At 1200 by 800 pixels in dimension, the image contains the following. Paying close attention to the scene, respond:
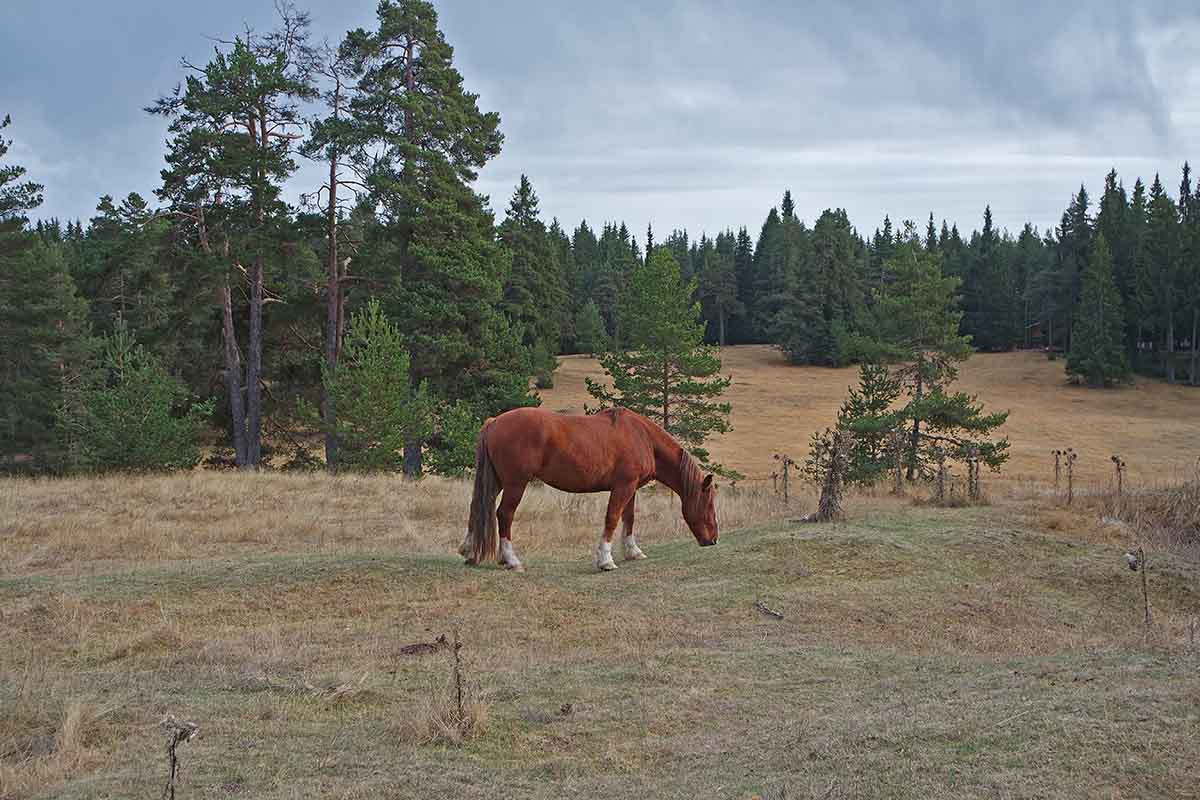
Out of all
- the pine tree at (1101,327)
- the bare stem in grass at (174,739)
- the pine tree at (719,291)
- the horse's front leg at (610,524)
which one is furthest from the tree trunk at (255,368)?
the pine tree at (719,291)

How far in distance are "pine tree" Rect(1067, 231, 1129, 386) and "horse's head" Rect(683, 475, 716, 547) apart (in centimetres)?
6132

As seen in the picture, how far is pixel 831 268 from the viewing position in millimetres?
78125

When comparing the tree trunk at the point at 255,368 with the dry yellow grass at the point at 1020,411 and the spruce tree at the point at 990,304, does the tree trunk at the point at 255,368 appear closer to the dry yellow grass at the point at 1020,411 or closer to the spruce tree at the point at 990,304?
the dry yellow grass at the point at 1020,411

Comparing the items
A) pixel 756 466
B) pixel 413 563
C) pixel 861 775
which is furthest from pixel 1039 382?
pixel 861 775

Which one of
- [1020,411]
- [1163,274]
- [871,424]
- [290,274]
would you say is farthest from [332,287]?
[1163,274]

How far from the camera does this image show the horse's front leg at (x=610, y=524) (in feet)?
39.5

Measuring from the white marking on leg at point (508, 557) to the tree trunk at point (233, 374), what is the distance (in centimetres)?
1989

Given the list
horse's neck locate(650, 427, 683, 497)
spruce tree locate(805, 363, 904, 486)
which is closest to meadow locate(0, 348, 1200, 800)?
horse's neck locate(650, 427, 683, 497)

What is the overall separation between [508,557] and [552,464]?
1353mm

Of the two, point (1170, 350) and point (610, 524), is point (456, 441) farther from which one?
point (1170, 350)

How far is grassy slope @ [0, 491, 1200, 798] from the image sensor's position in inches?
191

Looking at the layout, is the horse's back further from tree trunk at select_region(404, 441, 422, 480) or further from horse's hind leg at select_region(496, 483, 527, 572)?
tree trunk at select_region(404, 441, 422, 480)

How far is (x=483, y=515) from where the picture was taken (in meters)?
11.9

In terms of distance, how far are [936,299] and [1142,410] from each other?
34.2 meters
